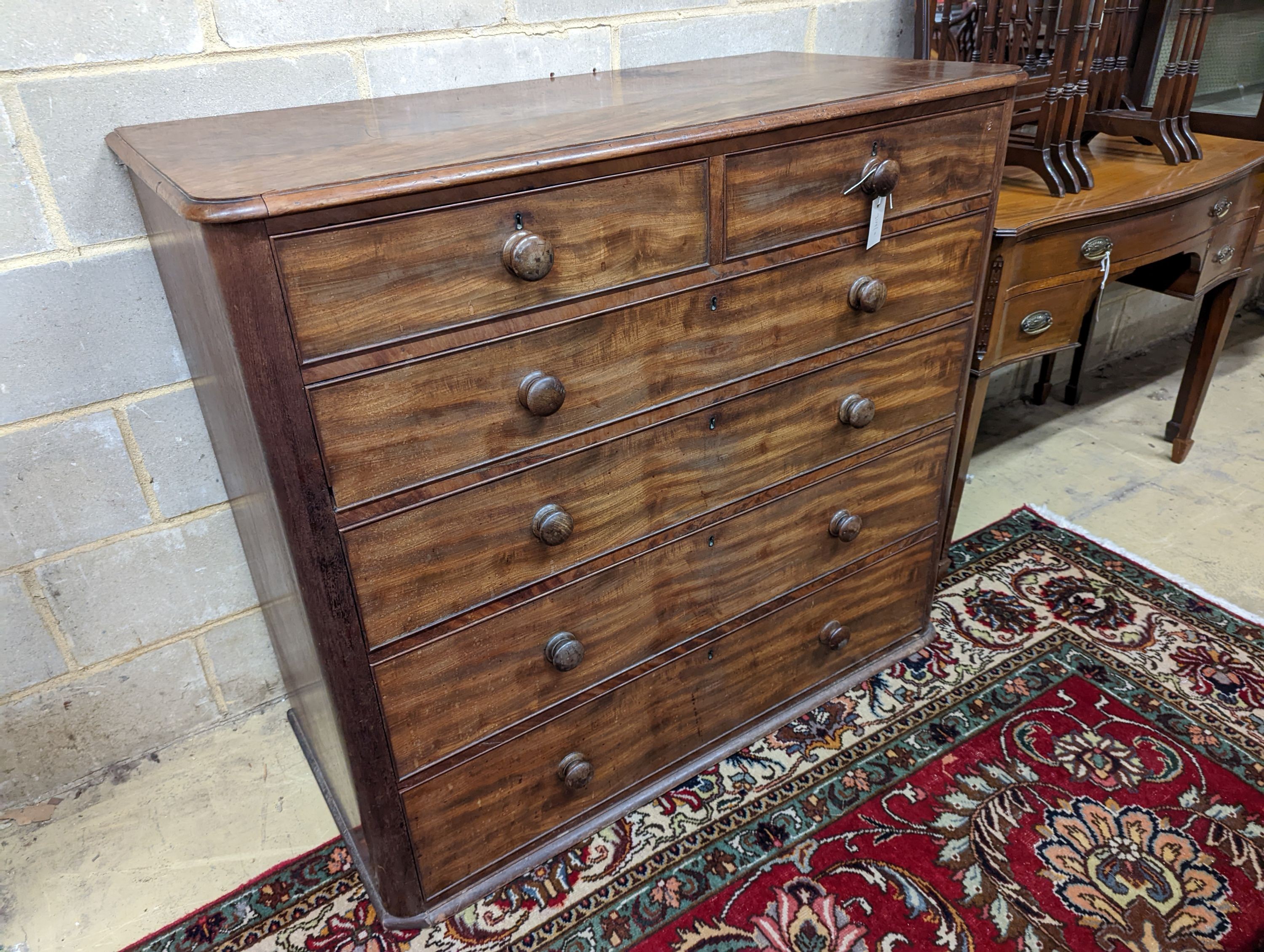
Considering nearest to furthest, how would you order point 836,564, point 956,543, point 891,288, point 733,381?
point 733,381 → point 891,288 → point 836,564 → point 956,543

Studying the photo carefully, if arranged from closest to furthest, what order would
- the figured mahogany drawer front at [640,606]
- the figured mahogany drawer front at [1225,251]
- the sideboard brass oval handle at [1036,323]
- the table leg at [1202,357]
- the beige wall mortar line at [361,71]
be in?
the figured mahogany drawer front at [640,606] < the beige wall mortar line at [361,71] < the sideboard brass oval handle at [1036,323] < the figured mahogany drawer front at [1225,251] < the table leg at [1202,357]

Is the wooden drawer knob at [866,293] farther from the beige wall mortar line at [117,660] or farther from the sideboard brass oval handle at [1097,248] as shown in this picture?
the beige wall mortar line at [117,660]

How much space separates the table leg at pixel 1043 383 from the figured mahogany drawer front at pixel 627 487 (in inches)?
54.4

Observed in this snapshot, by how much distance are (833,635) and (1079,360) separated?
166cm

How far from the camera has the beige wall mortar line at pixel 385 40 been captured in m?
1.21

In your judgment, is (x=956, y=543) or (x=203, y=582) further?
(x=956, y=543)

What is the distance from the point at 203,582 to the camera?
1.60 meters

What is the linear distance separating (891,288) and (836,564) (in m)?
0.50

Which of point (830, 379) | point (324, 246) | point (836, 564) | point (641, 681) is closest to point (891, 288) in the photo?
point (830, 379)

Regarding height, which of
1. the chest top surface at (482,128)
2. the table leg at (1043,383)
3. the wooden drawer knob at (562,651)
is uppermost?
the chest top surface at (482,128)

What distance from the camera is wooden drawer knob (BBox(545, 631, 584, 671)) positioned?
123 centimetres

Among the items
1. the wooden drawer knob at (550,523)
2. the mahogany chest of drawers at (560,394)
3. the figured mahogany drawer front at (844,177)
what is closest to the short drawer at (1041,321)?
the mahogany chest of drawers at (560,394)

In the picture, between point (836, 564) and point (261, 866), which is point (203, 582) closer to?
point (261, 866)

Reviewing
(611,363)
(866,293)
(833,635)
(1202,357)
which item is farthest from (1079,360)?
(611,363)
